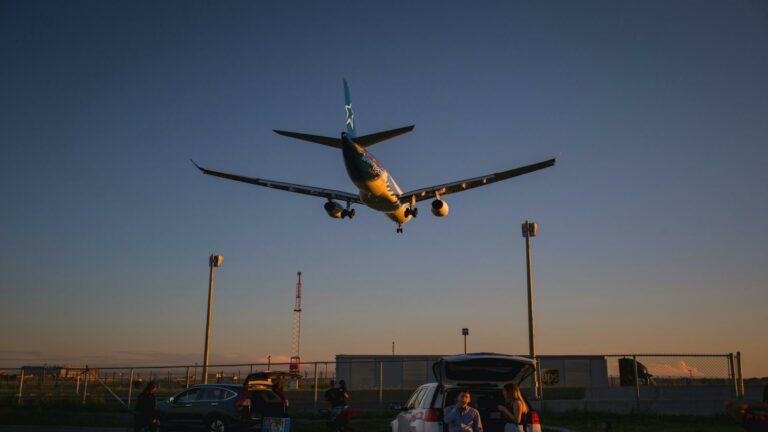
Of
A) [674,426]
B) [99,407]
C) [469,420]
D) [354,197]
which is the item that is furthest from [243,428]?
[354,197]

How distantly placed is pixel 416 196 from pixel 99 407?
18.4m

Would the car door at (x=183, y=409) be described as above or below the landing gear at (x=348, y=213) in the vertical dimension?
below

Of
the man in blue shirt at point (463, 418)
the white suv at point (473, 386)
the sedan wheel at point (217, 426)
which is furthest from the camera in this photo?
the sedan wheel at point (217, 426)

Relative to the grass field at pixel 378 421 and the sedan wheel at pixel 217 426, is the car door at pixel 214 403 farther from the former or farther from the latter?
the grass field at pixel 378 421

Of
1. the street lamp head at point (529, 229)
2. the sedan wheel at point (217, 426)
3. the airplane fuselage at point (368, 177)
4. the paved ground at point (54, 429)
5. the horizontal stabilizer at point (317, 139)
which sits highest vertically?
the horizontal stabilizer at point (317, 139)

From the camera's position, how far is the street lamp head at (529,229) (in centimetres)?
2696

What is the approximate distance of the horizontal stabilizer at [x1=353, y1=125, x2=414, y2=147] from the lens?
28.7 m

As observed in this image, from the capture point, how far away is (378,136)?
2959 centimetres

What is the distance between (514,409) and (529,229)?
747 inches

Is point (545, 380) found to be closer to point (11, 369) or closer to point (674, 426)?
point (674, 426)

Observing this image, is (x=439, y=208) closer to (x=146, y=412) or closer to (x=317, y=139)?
(x=317, y=139)

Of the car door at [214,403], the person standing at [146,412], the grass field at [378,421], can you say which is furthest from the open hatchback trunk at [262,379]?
the grass field at [378,421]

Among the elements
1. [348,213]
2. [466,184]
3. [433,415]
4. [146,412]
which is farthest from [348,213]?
[433,415]

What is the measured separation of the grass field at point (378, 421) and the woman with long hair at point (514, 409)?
7.44 m
